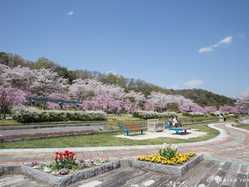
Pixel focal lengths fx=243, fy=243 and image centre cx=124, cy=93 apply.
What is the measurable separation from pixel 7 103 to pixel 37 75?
1720 centimetres

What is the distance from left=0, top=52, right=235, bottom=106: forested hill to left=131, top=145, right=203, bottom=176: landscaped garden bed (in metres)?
53.6

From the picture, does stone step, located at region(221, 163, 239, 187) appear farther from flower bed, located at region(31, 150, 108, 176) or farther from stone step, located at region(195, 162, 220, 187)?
flower bed, located at region(31, 150, 108, 176)

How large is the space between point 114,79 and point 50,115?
5328 cm

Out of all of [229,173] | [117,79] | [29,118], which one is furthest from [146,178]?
[117,79]

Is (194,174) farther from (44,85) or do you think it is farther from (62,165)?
(44,85)

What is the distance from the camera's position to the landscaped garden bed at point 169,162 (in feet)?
21.6

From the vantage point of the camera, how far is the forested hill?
60.5 metres

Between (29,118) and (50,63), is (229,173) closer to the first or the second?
(29,118)

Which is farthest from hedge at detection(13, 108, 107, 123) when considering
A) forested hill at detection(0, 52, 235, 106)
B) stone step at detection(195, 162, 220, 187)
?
forested hill at detection(0, 52, 235, 106)

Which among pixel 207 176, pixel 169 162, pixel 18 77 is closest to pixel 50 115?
pixel 18 77

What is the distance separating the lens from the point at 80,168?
627 centimetres

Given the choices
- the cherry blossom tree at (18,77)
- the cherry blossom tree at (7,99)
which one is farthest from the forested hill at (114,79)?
the cherry blossom tree at (7,99)

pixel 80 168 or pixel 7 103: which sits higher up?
pixel 7 103

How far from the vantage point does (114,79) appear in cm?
8131
